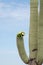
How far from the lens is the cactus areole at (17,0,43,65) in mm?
10266

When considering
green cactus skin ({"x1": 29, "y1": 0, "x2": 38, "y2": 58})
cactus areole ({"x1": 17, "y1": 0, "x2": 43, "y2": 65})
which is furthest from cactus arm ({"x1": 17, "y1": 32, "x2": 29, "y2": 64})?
green cactus skin ({"x1": 29, "y1": 0, "x2": 38, "y2": 58})

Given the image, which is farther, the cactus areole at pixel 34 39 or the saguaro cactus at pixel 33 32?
the saguaro cactus at pixel 33 32

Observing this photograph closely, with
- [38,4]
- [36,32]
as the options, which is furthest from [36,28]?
[38,4]

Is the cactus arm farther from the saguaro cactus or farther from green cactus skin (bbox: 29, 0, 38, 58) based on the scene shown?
green cactus skin (bbox: 29, 0, 38, 58)

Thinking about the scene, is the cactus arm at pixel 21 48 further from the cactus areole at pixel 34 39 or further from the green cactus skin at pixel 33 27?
the green cactus skin at pixel 33 27

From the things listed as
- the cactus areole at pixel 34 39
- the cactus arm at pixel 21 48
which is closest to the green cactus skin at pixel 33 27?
the cactus areole at pixel 34 39

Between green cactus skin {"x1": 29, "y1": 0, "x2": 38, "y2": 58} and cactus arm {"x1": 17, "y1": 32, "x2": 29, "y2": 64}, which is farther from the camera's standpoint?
green cactus skin {"x1": 29, "y1": 0, "x2": 38, "y2": 58}

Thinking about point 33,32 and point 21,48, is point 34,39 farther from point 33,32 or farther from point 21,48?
point 21,48

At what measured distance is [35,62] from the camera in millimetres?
10398

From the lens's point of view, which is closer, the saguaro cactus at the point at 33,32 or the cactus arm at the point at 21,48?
the cactus arm at the point at 21,48

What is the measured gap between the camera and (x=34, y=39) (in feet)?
34.2

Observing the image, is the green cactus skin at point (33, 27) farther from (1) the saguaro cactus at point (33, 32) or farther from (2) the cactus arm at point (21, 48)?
(2) the cactus arm at point (21, 48)

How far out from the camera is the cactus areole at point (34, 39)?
10.3 metres

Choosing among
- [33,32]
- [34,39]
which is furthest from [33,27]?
[34,39]
